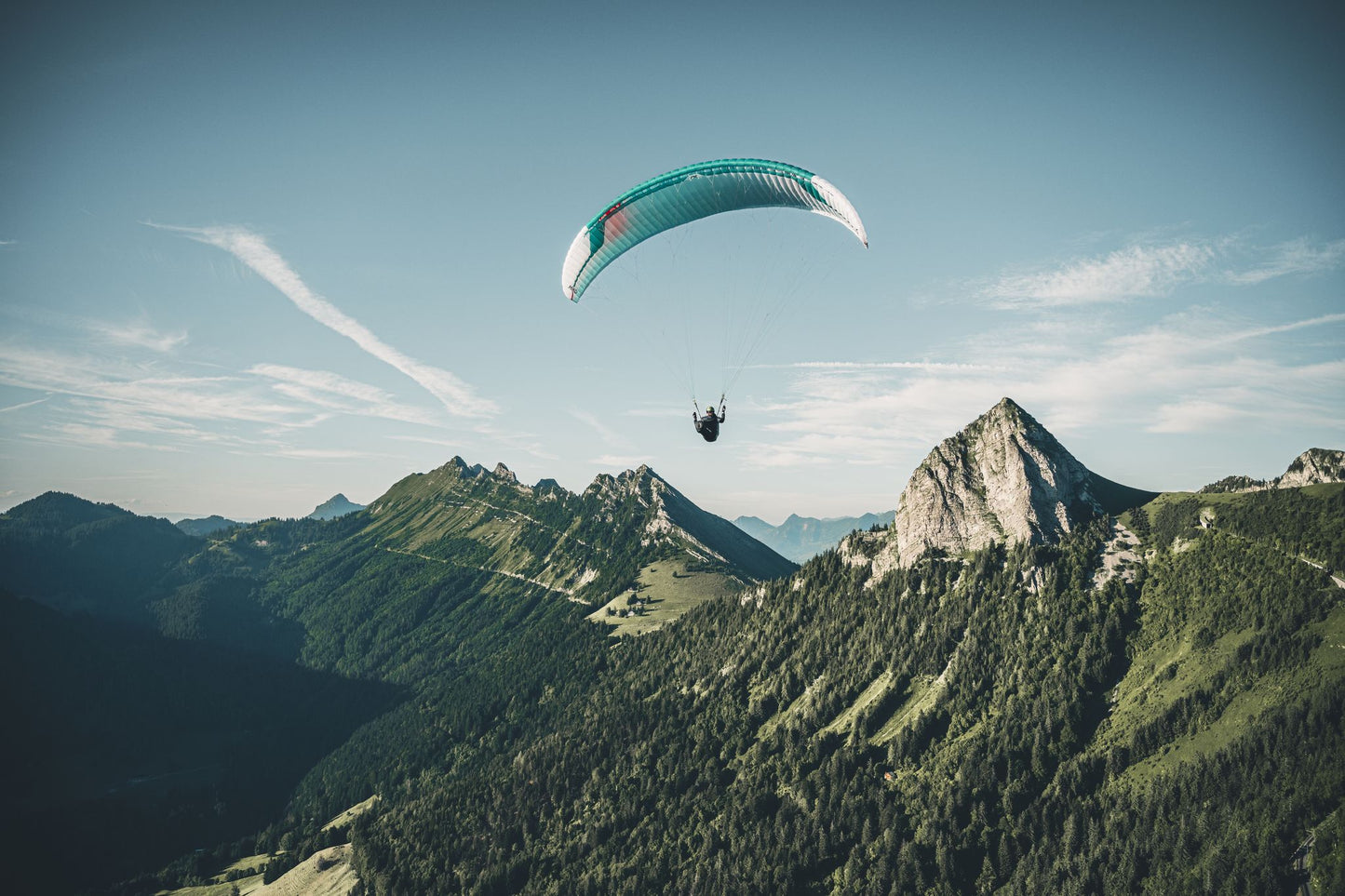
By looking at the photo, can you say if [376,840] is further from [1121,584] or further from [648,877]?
[1121,584]

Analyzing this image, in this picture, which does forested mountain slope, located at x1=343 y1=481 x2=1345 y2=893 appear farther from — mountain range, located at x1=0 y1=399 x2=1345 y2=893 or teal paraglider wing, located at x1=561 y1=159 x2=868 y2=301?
teal paraglider wing, located at x1=561 y1=159 x2=868 y2=301

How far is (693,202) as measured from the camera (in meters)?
65.4

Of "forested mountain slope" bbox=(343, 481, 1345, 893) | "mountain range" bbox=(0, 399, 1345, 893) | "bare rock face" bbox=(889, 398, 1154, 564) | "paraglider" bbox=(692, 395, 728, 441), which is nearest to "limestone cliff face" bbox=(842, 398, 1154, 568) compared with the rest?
"bare rock face" bbox=(889, 398, 1154, 564)

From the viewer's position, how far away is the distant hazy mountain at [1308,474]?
525 ft

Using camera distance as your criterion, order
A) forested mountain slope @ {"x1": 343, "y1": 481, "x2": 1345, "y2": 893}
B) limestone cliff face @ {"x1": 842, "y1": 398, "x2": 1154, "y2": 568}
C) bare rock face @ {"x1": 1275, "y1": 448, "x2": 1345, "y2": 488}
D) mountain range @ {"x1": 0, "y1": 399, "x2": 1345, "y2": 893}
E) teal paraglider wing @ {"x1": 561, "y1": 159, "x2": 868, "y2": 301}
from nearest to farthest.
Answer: teal paraglider wing @ {"x1": 561, "y1": 159, "x2": 868, "y2": 301} < forested mountain slope @ {"x1": 343, "y1": 481, "x2": 1345, "y2": 893} < mountain range @ {"x1": 0, "y1": 399, "x2": 1345, "y2": 893} < bare rock face @ {"x1": 1275, "y1": 448, "x2": 1345, "y2": 488} < limestone cliff face @ {"x1": 842, "y1": 398, "x2": 1154, "y2": 568}

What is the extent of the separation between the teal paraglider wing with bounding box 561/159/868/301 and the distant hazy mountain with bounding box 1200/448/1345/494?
6331 inches

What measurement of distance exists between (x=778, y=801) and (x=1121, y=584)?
90.9 m

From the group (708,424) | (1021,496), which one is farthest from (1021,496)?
(708,424)

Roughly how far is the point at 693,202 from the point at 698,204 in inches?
24.6

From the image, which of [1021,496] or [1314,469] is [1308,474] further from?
[1021,496]

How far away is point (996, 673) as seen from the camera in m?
155

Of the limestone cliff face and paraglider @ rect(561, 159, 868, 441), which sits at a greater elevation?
paraglider @ rect(561, 159, 868, 441)

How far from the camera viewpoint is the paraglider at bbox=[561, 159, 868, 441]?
201 feet

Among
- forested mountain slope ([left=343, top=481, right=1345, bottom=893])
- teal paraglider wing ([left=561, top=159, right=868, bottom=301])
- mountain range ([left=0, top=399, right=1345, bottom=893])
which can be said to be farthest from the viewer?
mountain range ([left=0, top=399, right=1345, bottom=893])
